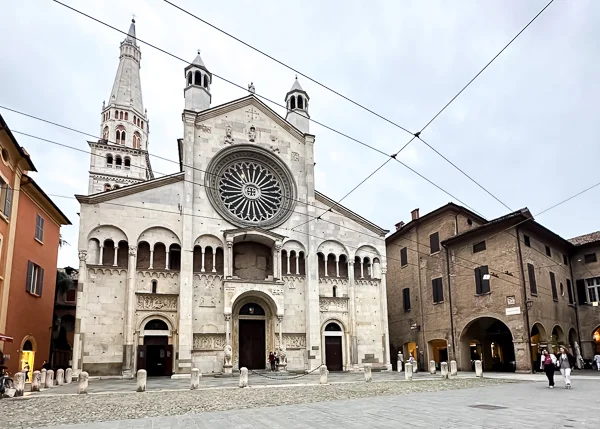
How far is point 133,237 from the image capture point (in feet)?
88.0

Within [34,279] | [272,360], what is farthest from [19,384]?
[272,360]

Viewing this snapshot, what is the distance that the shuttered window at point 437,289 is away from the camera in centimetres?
3216

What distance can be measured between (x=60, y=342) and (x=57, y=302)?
12.3ft

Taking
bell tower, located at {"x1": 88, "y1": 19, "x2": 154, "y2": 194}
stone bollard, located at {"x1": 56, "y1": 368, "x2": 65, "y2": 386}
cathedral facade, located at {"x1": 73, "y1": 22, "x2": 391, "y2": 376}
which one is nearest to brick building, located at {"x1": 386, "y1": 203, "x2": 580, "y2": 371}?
cathedral facade, located at {"x1": 73, "y1": 22, "x2": 391, "y2": 376}

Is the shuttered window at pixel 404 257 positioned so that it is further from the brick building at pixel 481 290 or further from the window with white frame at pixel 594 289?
the window with white frame at pixel 594 289

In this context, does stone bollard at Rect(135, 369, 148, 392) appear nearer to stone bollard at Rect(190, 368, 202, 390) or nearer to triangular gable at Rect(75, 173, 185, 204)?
stone bollard at Rect(190, 368, 202, 390)

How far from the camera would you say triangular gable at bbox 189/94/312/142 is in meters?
30.7

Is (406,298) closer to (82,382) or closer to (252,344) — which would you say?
(252,344)

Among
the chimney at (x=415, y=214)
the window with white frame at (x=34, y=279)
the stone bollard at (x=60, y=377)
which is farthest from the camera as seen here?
the chimney at (x=415, y=214)

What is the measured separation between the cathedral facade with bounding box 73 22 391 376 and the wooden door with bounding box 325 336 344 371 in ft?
0.22

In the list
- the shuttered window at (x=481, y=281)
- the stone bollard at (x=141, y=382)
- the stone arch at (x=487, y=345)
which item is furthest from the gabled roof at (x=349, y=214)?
the stone bollard at (x=141, y=382)

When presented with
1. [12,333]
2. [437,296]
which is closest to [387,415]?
[12,333]

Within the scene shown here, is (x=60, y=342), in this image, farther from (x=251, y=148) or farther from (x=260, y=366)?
(x=251, y=148)

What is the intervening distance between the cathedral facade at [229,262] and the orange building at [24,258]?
6.76 ft
